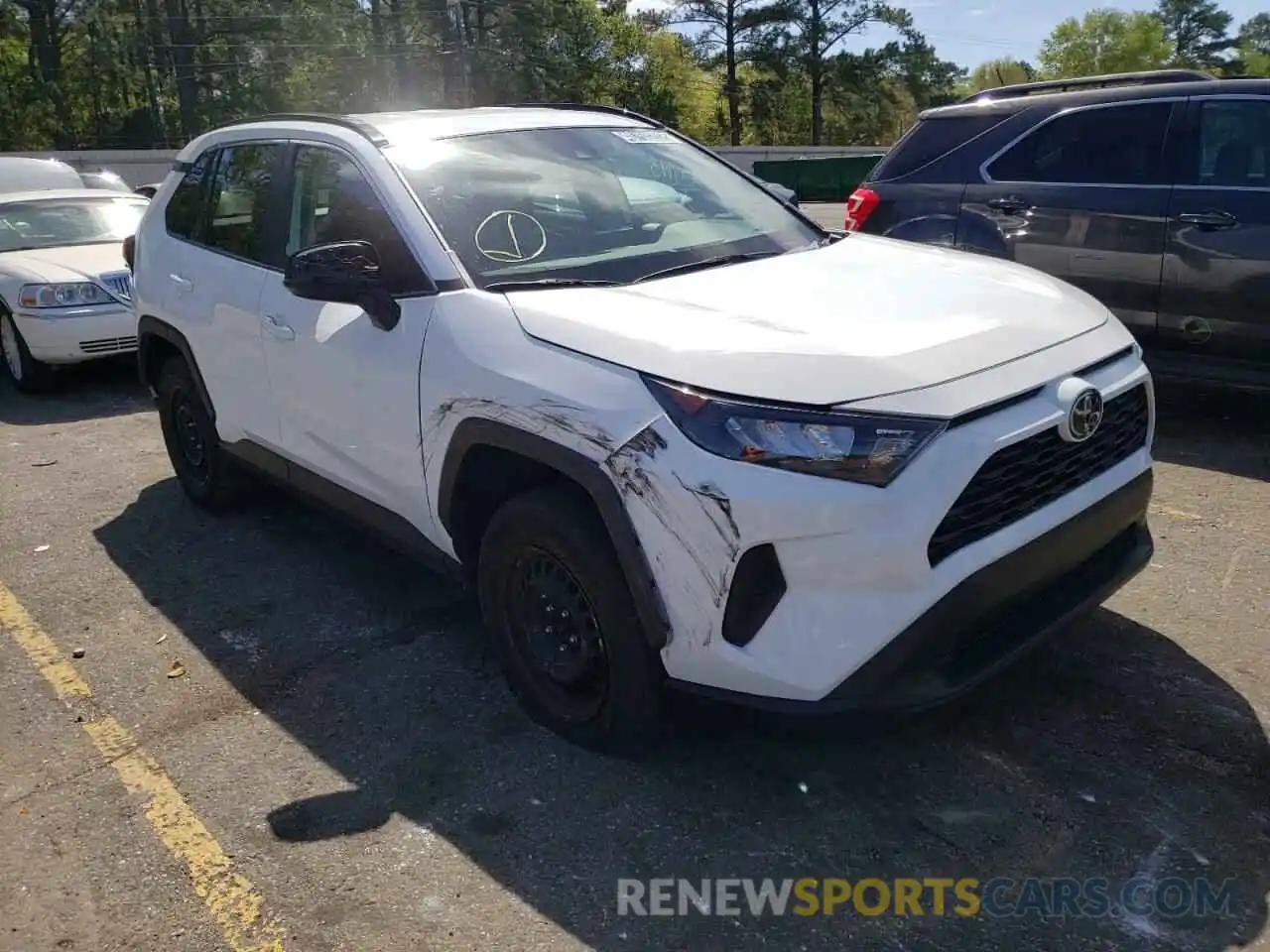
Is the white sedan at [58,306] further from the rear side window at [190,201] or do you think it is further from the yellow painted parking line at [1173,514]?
the yellow painted parking line at [1173,514]

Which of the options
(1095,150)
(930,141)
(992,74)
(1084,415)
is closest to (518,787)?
(1084,415)

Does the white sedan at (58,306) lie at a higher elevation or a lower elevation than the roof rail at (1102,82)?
lower

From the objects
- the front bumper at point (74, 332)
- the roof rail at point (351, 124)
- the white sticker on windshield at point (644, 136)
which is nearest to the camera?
the roof rail at point (351, 124)

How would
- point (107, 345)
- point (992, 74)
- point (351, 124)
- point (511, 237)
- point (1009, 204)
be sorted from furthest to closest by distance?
point (992, 74)
point (107, 345)
point (1009, 204)
point (351, 124)
point (511, 237)

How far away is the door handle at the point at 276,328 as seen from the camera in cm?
400

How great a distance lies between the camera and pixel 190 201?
199 inches

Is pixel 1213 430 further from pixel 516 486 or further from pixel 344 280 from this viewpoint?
pixel 344 280

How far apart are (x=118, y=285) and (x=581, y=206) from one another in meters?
5.95

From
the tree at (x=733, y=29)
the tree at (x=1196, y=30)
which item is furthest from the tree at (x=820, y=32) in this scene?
the tree at (x=1196, y=30)

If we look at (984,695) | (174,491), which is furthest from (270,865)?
(174,491)

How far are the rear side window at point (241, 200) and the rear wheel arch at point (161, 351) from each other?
0.49m

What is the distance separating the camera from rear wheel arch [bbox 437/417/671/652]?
8.95 ft

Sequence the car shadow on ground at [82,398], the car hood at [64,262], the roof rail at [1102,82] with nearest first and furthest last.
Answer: the roof rail at [1102,82] → the car shadow on ground at [82,398] → the car hood at [64,262]

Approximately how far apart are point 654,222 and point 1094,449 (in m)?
1.64
